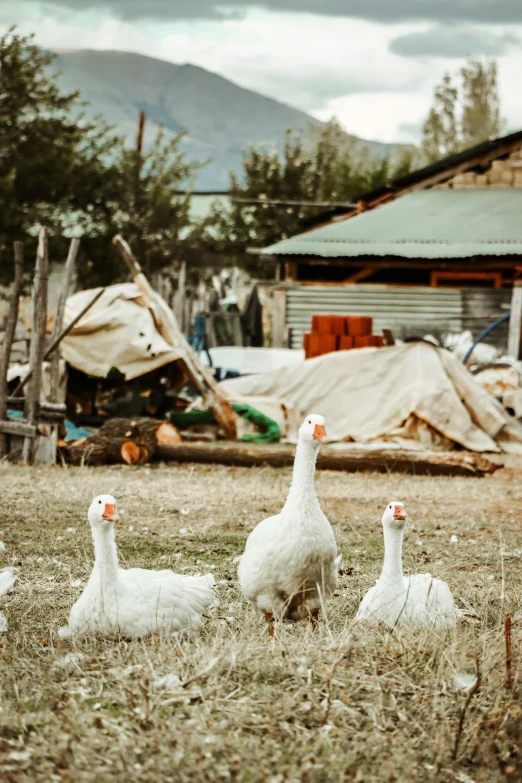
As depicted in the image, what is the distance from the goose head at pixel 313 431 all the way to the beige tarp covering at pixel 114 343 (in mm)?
9239

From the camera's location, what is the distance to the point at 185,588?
17.3 feet

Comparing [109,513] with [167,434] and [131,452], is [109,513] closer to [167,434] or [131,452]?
[131,452]

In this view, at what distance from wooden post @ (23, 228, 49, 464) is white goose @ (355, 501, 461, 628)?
7228 millimetres

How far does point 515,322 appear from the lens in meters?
20.0

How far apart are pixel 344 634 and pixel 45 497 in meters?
5.41

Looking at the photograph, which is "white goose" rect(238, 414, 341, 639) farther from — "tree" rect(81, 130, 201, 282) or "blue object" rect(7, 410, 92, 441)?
"tree" rect(81, 130, 201, 282)

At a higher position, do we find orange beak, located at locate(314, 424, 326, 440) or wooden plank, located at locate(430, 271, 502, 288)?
wooden plank, located at locate(430, 271, 502, 288)

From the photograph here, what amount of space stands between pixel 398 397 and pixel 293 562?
9782mm

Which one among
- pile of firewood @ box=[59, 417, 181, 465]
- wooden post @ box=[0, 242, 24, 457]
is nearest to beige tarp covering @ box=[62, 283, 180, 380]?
wooden post @ box=[0, 242, 24, 457]

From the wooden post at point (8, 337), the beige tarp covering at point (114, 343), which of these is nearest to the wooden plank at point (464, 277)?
the beige tarp covering at point (114, 343)

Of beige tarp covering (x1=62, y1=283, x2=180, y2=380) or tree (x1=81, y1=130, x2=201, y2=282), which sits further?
tree (x1=81, y1=130, x2=201, y2=282)

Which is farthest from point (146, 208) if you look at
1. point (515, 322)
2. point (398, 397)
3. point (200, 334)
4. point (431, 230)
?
point (398, 397)

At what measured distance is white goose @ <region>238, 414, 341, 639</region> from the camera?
17.1 feet

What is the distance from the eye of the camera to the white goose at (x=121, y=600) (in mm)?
4953
